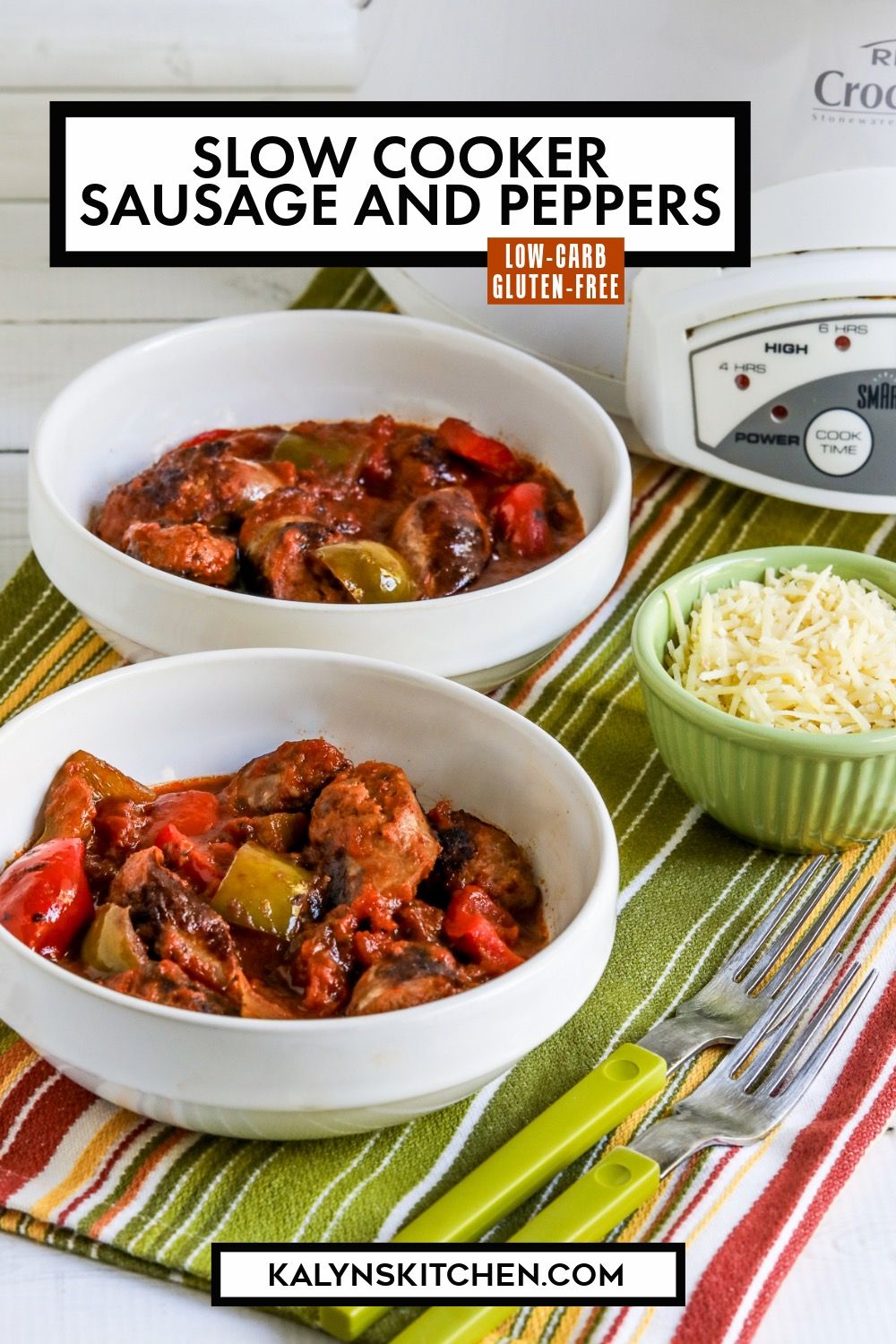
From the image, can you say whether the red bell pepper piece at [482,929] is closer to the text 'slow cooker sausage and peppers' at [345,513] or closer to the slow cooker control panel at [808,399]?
the text 'slow cooker sausage and peppers' at [345,513]

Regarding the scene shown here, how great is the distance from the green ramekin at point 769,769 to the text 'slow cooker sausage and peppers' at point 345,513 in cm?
20

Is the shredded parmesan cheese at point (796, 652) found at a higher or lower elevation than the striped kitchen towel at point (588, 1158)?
higher

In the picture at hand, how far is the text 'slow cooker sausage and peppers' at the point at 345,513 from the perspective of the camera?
1497mm

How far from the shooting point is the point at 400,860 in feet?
3.94

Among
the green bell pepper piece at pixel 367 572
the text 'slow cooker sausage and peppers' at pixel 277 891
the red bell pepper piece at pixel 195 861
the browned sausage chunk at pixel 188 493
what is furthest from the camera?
the browned sausage chunk at pixel 188 493

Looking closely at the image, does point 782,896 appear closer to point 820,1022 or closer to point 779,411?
point 820,1022

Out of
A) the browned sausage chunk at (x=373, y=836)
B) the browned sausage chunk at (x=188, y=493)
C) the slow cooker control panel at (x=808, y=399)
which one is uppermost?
the slow cooker control panel at (x=808, y=399)

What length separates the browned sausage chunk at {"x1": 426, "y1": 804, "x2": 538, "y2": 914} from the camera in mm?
1233

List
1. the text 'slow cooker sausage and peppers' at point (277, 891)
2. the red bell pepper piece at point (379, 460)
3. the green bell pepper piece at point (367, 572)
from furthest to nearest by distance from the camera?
the red bell pepper piece at point (379, 460), the green bell pepper piece at point (367, 572), the text 'slow cooker sausage and peppers' at point (277, 891)

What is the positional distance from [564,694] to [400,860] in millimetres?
444

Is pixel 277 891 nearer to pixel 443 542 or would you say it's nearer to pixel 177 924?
pixel 177 924

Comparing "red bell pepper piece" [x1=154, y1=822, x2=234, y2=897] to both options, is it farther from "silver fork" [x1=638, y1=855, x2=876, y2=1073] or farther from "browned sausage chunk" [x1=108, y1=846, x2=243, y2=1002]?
"silver fork" [x1=638, y1=855, x2=876, y2=1073]

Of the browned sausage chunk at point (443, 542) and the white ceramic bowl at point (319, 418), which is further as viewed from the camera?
the browned sausage chunk at point (443, 542)

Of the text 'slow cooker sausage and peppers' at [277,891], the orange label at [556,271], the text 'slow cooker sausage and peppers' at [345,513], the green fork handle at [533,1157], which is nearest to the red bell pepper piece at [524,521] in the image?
the text 'slow cooker sausage and peppers' at [345,513]
